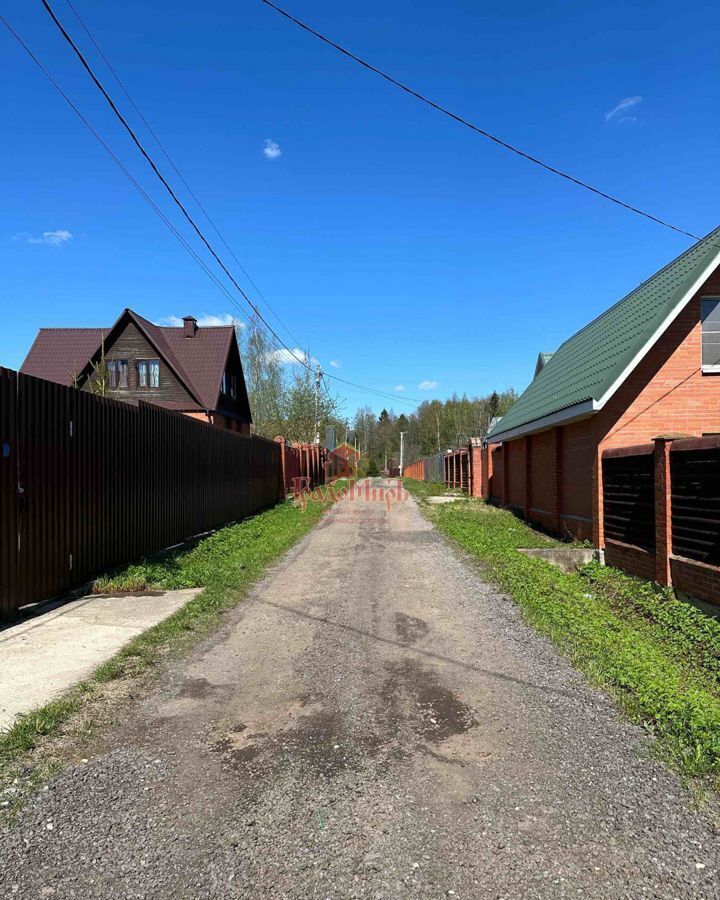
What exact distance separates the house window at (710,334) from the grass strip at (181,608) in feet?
25.4

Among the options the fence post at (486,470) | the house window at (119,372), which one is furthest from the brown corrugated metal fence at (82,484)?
the house window at (119,372)

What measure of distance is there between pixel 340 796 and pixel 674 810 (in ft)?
5.22

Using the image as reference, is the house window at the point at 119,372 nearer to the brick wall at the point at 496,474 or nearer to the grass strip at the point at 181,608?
the grass strip at the point at 181,608

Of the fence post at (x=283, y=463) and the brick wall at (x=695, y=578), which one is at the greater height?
the fence post at (x=283, y=463)

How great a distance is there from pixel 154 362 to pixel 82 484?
72.9 ft

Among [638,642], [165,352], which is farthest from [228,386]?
[638,642]

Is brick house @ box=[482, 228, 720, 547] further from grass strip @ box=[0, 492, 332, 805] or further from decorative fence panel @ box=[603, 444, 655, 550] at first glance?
grass strip @ box=[0, 492, 332, 805]

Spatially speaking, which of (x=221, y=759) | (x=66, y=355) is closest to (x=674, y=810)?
(x=221, y=759)

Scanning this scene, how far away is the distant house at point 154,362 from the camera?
2784 centimetres

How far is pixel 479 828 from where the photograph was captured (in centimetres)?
269

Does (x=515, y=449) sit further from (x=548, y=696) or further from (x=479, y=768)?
(x=479, y=768)

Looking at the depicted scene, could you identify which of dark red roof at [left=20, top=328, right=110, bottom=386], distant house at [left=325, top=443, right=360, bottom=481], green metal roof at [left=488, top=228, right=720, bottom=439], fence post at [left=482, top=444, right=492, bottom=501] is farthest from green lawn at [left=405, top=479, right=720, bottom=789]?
distant house at [left=325, top=443, right=360, bottom=481]

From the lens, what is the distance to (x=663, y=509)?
7156 mm

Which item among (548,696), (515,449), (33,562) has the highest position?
(515,449)
